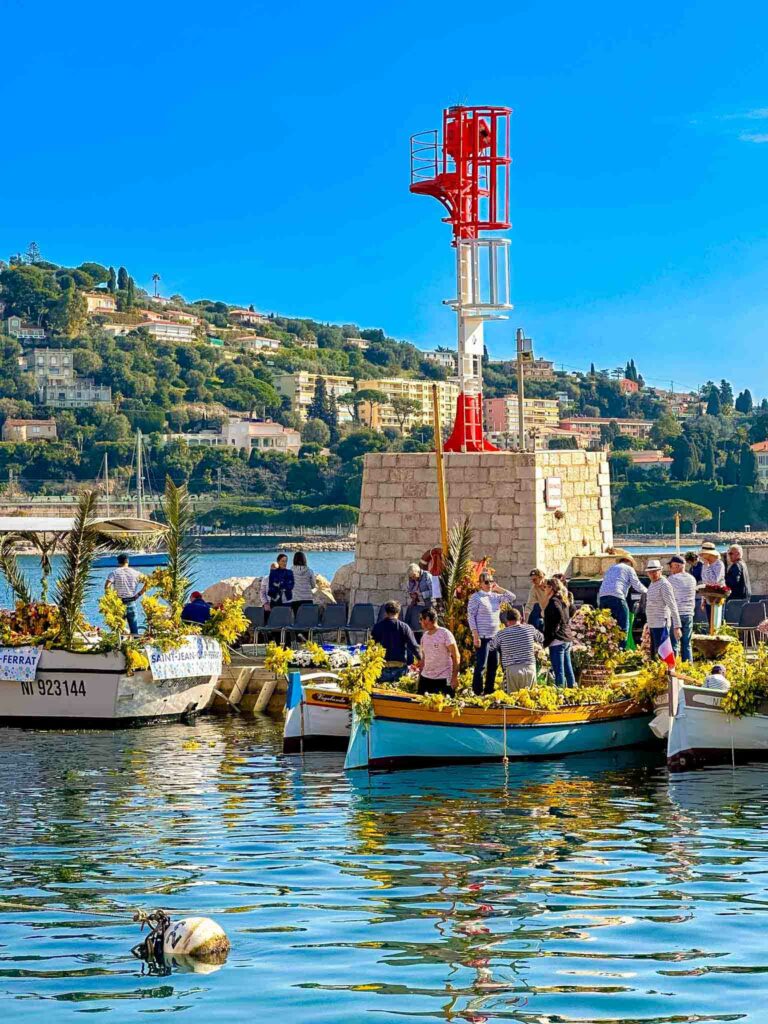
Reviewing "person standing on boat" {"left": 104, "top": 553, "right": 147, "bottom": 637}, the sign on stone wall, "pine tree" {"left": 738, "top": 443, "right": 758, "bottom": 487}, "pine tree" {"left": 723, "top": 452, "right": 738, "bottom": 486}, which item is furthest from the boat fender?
"pine tree" {"left": 723, "top": 452, "right": 738, "bottom": 486}

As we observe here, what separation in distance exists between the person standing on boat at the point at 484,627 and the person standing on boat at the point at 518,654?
1.09ft

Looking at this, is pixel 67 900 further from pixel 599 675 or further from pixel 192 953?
pixel 599 675

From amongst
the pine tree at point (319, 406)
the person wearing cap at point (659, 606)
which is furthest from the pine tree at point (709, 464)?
the person wearing cap at point (659, 606)

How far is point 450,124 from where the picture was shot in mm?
26344

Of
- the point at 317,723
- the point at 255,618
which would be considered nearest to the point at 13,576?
the point at 255,618

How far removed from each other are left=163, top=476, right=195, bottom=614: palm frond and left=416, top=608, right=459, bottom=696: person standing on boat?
5.05 m

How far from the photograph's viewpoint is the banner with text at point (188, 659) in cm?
1925

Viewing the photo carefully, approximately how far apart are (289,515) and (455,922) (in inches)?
4989

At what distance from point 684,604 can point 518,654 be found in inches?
104

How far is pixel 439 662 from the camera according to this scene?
15.7m

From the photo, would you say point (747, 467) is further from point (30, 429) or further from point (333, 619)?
point (333, 619)

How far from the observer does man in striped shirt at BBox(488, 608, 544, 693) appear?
16.1 m

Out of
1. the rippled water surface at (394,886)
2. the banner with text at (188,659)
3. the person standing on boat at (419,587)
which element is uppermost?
the person standing on boat at (419,587)

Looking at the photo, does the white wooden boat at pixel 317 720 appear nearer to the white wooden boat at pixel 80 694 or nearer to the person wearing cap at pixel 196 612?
the white wooden boat at pixel 80 694
